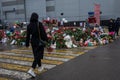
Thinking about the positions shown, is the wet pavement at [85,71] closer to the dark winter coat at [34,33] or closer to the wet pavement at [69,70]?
the wet pavement at [69,70]

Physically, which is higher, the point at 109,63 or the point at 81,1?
the point at 81,1

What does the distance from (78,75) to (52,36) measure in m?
8.15

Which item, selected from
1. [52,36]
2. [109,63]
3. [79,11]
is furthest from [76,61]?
[79,11]

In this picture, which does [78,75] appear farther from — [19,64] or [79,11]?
[79,11]

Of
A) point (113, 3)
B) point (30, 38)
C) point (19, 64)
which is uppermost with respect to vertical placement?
point (113, 3)

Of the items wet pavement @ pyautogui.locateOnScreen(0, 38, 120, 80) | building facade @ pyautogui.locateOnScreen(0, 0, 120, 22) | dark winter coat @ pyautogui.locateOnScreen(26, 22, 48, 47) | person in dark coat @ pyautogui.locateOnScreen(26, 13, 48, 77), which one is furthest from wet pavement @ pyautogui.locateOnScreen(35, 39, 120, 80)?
building facade @ pyautogui.locateOnScreen(0, 0, 120, 22)

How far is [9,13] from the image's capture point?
64188 millimetres

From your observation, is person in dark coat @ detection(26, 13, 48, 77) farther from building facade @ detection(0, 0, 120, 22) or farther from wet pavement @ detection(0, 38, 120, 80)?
building facade @ detection(0, 0, 120, 22)

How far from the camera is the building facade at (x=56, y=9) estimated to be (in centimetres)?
4703

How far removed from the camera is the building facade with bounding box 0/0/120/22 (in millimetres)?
47031

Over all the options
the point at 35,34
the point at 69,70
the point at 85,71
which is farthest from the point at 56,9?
the point at 35,34

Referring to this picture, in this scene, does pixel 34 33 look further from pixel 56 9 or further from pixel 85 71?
pixel 56 9

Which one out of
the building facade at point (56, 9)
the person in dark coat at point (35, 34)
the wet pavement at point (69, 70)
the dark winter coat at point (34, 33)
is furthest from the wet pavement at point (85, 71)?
the building facade at point (56, 9)

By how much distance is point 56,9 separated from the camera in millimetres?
54688
